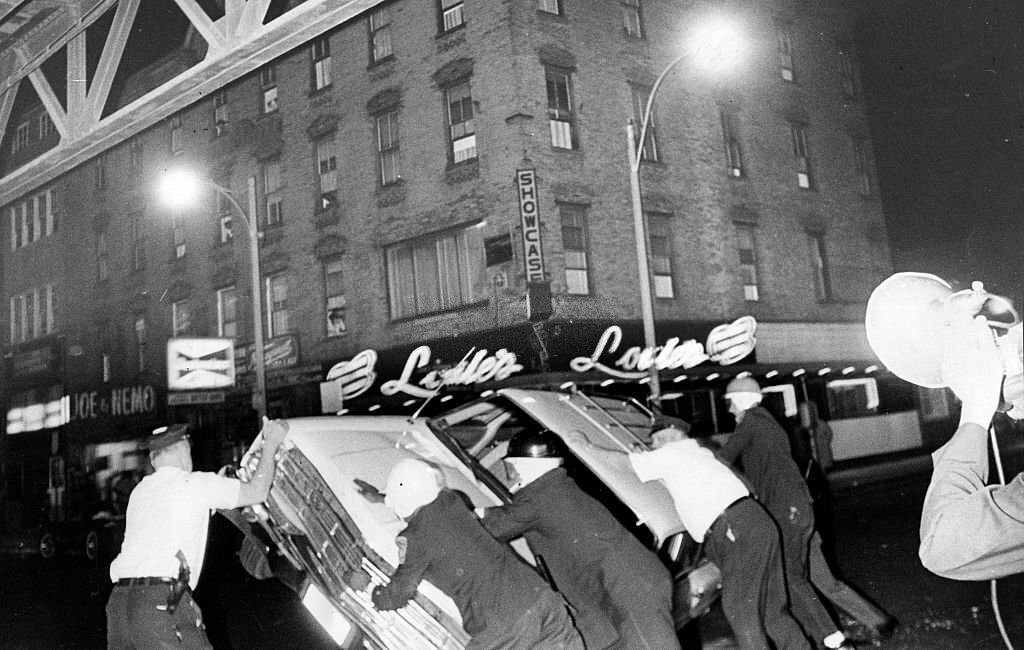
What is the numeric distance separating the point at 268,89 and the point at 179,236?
1.74 metres

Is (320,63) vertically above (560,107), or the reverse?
(320,63)

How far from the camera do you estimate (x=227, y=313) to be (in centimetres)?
767

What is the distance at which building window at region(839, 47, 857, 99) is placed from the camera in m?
6.33

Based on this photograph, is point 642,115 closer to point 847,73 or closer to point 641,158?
point 641,158

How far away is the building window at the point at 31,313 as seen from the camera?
8.27 m

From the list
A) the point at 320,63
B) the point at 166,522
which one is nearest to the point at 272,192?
the point at 320,63

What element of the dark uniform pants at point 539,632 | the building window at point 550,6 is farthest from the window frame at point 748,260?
the dark uniform pants at point 539,632

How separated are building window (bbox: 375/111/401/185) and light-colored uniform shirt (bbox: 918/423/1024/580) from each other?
6416mm

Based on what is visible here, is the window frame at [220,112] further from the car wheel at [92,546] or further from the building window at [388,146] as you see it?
the car wheel at [92,546]

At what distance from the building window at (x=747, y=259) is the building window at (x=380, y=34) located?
3.95m

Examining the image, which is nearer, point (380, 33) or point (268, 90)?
point (380, 33)

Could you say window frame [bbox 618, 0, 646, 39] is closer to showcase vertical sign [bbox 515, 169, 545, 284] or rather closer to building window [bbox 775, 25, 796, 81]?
building window [bbox 775, 25, 796, 81]

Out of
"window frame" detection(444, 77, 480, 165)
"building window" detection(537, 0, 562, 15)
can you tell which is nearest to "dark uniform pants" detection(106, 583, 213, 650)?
"window frame" detection(444, 77, 480, 165)

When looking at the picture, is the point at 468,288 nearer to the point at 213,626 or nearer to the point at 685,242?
the point at 685,242
